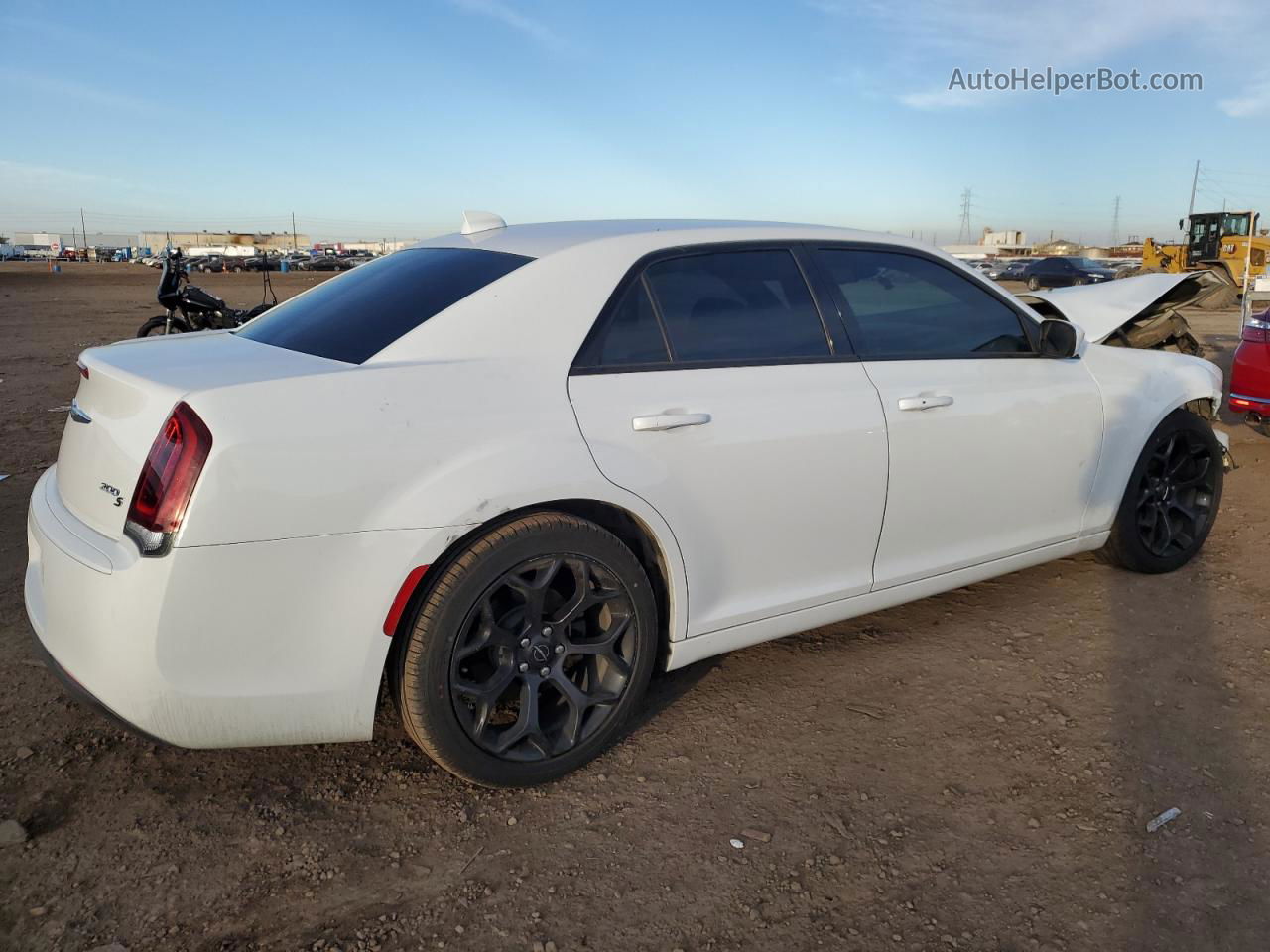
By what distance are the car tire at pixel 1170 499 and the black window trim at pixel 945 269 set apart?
903 mm

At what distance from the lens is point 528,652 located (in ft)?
8.97

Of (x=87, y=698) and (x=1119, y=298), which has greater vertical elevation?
(x=1119, y=298)

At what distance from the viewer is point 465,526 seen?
250 centimetres

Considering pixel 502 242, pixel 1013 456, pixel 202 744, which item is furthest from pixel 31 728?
pixel 1013 456

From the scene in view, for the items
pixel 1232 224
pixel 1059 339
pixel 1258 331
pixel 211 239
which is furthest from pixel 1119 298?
pixel 211 239

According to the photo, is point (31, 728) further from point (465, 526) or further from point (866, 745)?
point (866, 745)

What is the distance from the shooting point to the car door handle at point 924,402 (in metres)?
3.31

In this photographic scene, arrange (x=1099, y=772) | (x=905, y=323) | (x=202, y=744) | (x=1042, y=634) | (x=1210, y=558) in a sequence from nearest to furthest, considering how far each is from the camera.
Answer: (x=202, y=744)
(x=1099, y=772)
(x=905, y=323)
(x=1042, y=634)
(x=1210, y=558)

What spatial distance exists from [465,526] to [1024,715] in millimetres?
2029

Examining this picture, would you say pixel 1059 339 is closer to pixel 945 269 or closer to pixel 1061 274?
pixel 945 269

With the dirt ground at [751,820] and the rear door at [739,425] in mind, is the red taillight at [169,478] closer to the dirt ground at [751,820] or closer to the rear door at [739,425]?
the dirt ground at [751,820]

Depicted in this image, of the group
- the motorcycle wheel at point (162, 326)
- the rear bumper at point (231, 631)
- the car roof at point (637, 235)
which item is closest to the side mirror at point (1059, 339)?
the car roof at point (637, 235)

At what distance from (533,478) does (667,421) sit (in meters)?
0.47

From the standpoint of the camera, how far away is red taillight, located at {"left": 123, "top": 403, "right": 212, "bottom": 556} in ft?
7.43
